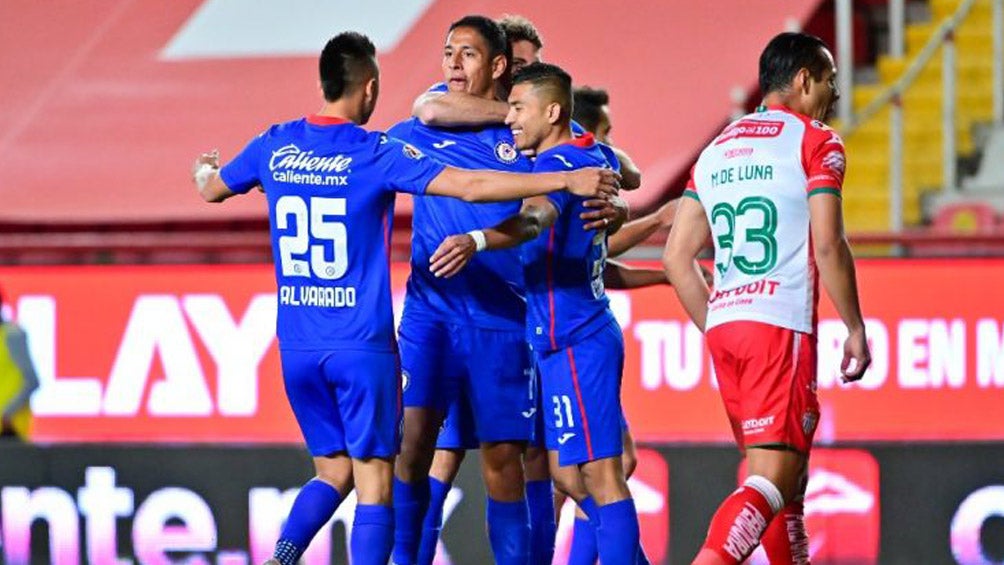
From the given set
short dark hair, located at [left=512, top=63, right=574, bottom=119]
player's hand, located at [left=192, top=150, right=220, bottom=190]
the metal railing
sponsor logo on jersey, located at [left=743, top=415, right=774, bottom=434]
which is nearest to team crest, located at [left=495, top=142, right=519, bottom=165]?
short dark hair, located at [left=512, top=63, right=574, bottom=119]

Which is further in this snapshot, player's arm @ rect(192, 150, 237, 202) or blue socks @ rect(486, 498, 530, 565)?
blue socks @ rect(486, 498, 530, 565)

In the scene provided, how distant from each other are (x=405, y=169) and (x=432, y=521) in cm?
145

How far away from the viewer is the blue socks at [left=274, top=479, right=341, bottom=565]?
268 inches

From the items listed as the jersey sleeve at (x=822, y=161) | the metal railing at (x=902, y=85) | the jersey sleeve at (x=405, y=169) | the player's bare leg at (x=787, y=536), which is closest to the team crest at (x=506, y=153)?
the jersey sleeve at (x=405, y=169)

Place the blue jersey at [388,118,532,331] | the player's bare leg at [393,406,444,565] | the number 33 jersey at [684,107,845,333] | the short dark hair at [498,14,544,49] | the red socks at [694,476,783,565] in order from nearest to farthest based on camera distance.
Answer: the red socks at [694,476,783,565] → the number 33 jersey at [684,107,845,333] → the player's bare leg at [393,406,444,565] → the blue jersey at [388,118,532,331] → the short dark hair at [498,14,544,49]

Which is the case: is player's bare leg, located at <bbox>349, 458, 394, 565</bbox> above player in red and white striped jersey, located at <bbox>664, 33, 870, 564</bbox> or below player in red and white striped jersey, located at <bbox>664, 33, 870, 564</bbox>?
below

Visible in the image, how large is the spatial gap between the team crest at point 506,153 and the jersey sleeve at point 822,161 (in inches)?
48.5

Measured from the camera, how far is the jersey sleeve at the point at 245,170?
6.80m

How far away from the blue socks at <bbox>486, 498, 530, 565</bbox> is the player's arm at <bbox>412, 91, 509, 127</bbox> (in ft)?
4.22

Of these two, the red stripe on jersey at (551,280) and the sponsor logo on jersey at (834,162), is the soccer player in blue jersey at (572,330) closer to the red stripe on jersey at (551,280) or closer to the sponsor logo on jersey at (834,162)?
the red stripe on jersey at (551,280)

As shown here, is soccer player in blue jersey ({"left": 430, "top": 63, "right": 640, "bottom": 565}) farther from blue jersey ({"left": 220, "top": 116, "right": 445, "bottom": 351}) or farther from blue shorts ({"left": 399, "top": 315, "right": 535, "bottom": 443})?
blue jersey ({"left": 220, "top": 116, "right": 445, "bottom": 351})

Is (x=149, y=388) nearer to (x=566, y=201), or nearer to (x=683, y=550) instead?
(x=683, y=550)

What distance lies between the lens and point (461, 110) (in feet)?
23.7

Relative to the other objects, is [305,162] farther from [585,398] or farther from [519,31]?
[519,31]
